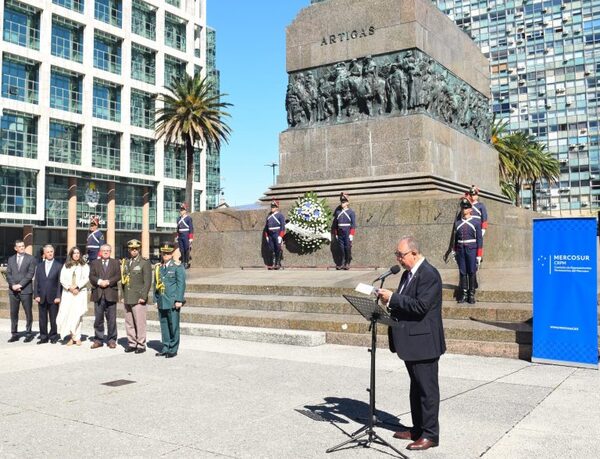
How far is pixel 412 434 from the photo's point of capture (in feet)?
17.8

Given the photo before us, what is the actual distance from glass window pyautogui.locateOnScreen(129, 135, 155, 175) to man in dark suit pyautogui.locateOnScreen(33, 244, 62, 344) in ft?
151

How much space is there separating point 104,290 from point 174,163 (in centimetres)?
5178

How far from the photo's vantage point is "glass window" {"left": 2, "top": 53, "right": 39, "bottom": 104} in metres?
47.1

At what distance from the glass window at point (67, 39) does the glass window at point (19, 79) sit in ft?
8.68

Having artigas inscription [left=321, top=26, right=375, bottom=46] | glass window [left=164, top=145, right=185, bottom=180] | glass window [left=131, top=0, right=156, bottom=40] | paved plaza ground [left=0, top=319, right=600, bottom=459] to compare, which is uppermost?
glass window [left=131, top=0, right=156, bottom=40]

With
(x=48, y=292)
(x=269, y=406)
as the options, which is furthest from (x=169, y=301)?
(x=269, y=406)

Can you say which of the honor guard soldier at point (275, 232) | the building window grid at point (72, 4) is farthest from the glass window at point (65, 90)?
the honor guard soldier at point (275, 232)

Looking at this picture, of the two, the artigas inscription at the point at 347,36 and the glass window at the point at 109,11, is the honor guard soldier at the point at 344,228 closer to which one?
the artigas inscription at the point at 347,36

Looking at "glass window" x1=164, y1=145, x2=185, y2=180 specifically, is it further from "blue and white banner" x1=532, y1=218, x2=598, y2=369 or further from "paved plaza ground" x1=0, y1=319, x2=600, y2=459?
"blue and white banner" x1=532, y1=218, x2=598, y2=369

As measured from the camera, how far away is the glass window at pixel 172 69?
61.2 metres

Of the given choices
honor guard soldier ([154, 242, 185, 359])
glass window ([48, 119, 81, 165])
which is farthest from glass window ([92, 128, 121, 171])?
honor guard soldier ([154, 242, 185, 359])

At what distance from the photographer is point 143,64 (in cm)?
5894

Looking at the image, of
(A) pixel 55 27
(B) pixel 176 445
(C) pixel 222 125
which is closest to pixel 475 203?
(B) pixel 176 445

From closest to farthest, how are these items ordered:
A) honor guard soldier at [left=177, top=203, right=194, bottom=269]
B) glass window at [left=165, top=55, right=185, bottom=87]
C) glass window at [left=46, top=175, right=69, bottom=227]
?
honor guard soldier at [left=177, top=203, right=194, bottom=269]
glass window at [left=46, top=175, right=69, bottom=227]
glass window at [left=165, top=55, right=185, bottom=87]
